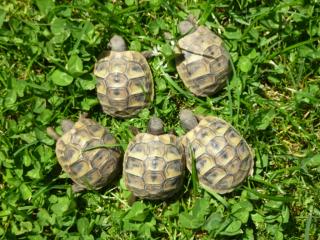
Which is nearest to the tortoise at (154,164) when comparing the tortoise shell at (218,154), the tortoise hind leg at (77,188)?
the tortoise shell at (218,154)

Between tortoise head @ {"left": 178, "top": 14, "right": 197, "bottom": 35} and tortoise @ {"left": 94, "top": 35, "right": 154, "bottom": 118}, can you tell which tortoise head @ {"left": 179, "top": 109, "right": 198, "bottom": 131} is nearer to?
tortoise @ {"left": 94, "top": 35, "right": 154, "bottom": 118}

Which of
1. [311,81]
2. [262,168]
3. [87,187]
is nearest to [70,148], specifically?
[87,187]

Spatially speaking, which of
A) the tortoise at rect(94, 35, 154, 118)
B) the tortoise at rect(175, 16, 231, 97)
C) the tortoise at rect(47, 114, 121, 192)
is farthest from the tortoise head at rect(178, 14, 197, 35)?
the tortoise at rect(47, 114, 121, 192)

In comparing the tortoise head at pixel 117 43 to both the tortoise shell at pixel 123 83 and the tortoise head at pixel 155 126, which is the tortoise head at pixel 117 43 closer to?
the tortoise shell at pixel 123 83

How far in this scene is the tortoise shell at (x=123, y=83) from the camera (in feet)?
12.0

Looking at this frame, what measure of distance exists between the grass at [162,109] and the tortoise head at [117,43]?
0.08 m

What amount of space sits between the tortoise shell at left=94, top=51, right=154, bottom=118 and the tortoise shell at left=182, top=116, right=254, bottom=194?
1.34 ft

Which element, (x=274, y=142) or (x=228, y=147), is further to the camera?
(x=274, y=142)

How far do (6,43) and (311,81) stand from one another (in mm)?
2026

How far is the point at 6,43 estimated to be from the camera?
3730 mm

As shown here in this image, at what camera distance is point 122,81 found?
3.66m

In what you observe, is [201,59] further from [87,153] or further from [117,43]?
[87,153]

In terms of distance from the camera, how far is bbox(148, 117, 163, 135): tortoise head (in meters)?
3.60

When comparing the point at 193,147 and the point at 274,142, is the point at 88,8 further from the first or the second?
the point at 274,142
